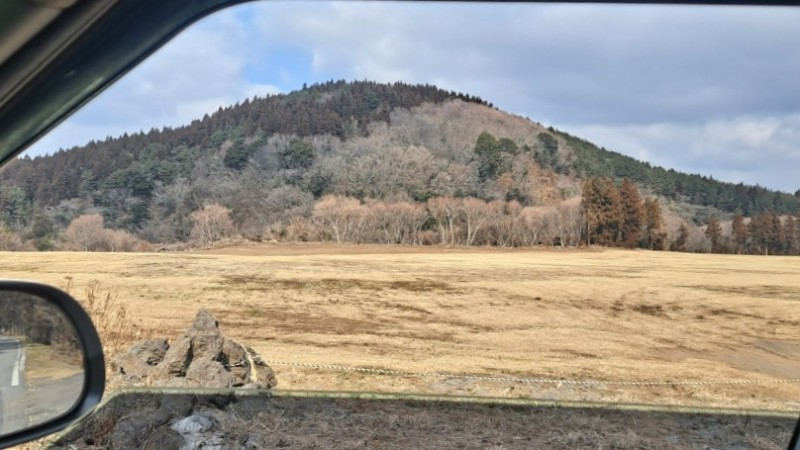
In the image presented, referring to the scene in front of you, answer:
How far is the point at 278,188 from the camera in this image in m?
4.66

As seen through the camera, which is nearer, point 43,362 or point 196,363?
point 43,362

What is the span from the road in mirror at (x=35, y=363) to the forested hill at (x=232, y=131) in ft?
10.6

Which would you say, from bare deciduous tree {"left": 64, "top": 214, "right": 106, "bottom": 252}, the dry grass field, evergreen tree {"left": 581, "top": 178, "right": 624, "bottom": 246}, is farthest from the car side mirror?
evergreen tree {"left": 581, "top": 178, "right": 624, "bottom": 246}

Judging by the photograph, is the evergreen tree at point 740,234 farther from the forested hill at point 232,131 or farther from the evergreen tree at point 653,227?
the forested hill at point 232,131

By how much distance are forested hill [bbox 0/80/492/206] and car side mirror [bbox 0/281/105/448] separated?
323cm

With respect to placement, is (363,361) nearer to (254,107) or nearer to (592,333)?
(592,333)

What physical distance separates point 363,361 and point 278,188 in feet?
4.39

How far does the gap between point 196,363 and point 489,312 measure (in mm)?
1923

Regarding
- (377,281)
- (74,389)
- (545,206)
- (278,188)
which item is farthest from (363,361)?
(74,389)

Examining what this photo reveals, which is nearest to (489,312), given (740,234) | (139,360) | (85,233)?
(740,234)

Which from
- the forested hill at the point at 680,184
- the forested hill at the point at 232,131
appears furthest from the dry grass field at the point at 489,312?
the forested hill at the point at 232,131

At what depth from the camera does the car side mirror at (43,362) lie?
2.58 ft

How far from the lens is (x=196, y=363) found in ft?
13.7

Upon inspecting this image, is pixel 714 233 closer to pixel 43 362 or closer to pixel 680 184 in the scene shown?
pixel 680 184
